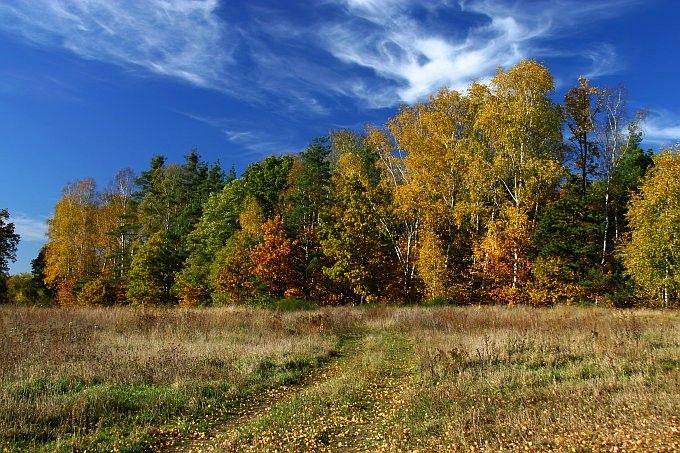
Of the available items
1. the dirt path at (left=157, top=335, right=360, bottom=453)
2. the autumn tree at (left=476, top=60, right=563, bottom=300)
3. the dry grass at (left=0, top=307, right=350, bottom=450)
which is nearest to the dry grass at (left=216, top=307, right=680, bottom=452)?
the dirt path at (left=157, top=335, right=360, bottom=453)

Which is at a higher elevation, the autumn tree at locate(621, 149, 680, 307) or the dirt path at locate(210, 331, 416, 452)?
the autumn tree at locate(621, 149, 680, 307)

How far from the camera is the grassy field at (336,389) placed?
24.9 ft

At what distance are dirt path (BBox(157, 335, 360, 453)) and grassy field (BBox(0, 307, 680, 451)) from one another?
0.05 m

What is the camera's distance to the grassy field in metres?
7.58

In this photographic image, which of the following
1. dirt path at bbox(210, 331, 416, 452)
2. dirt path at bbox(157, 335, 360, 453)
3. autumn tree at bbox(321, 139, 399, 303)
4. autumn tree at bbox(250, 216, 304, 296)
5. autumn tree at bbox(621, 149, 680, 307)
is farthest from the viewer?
autumn tree at bbox(250, 216, 304, 296)

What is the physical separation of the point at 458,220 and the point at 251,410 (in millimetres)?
29769

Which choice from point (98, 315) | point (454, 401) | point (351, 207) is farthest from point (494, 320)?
point (351, 207)

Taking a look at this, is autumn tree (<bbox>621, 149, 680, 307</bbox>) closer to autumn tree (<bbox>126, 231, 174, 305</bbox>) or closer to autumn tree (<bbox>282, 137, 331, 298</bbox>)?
autumn tree (<bbox>282, 137, 331, 298</bbox>)

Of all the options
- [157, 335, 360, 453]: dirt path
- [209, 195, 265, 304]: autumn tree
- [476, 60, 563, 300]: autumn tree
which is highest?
[476, 60, 563, 300]: autumn tree

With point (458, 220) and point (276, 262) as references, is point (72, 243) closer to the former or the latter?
point (276, 262)

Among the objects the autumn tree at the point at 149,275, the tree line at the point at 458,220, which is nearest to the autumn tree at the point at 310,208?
the tree line at the point at 458,220

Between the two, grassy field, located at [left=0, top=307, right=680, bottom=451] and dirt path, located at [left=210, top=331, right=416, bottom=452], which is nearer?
grassy field, located at [left=0, top=307, right=680, bottom=451]

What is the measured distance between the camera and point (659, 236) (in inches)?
1243

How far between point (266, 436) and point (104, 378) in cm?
537
